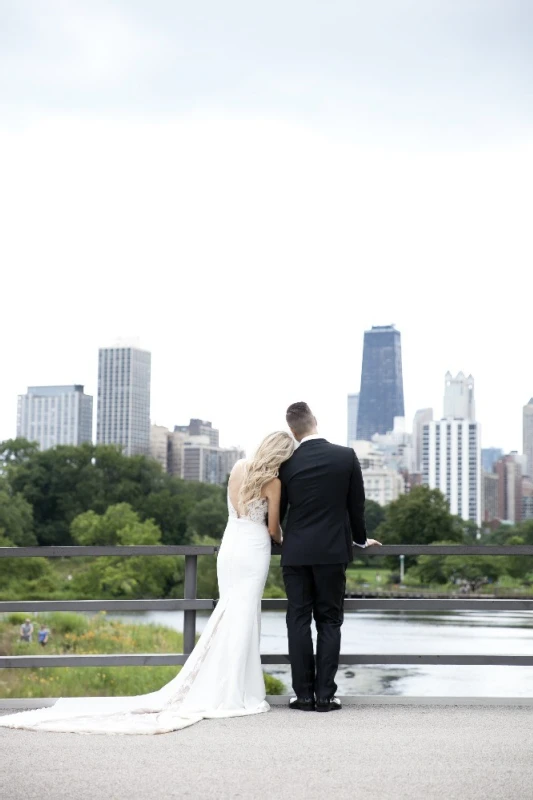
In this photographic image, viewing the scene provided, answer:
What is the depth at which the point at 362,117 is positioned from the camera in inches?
3994

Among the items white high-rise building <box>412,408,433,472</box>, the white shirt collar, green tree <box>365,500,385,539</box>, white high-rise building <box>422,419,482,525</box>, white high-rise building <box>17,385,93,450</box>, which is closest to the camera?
the white shirt collar

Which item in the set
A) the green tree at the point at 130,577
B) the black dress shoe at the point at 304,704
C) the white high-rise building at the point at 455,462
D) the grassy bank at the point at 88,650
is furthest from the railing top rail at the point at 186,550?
the white high-rise building at the point at 455,462

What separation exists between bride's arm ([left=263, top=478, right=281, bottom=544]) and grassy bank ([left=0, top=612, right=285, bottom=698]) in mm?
16726

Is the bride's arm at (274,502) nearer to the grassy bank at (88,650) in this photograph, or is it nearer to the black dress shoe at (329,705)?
the black dress shoe at (329,705)

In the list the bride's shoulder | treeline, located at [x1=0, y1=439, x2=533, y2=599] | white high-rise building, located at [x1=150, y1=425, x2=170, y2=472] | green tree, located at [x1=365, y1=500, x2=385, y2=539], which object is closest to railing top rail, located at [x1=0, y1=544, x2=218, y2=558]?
the bride's shoulder

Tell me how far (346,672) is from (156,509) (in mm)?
40414

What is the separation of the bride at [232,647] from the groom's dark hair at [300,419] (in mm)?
83

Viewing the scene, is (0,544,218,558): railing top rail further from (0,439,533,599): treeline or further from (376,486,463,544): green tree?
(376,486,463,544): green tree

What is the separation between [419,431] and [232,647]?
160 m

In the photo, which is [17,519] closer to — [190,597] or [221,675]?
[190,597]

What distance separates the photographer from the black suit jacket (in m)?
6.04

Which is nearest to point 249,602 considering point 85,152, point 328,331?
point 85,152

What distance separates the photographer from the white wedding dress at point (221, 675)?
557 cm

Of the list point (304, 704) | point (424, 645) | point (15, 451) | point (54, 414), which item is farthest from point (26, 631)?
point (54, 414)
